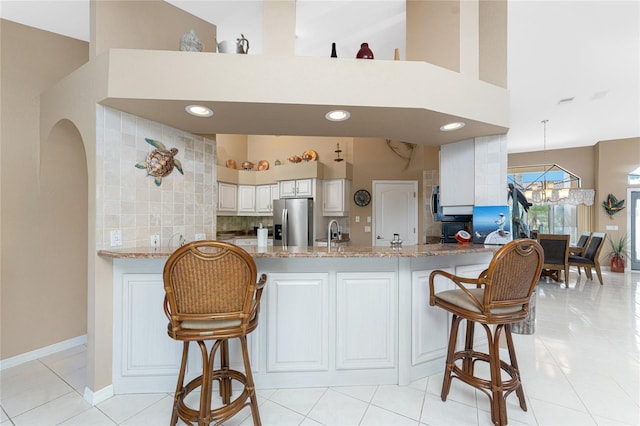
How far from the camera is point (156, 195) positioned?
2465 mm

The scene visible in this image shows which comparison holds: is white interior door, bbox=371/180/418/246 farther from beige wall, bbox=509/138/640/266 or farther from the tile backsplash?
beige wall, bbox=509/138/640/266

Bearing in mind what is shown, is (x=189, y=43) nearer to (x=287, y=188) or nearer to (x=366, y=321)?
(x=366, y=321)

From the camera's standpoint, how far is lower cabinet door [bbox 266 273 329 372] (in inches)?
83.5

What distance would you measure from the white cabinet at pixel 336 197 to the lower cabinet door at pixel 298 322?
3388mm

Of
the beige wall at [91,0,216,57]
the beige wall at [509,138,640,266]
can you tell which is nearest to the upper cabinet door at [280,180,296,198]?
the beige wall at [91,0,216,57]

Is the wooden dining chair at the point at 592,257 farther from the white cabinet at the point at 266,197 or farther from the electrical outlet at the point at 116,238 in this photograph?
the electrical outlet at the point at 116,238

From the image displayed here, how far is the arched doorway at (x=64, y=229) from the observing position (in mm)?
2646

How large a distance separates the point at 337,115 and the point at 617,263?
8.03m

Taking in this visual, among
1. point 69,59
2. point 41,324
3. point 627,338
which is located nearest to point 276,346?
point 41,324

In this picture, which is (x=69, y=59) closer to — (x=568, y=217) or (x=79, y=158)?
(x=79, y=158)

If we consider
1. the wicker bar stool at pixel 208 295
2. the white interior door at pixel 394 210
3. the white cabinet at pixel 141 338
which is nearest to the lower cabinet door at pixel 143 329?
the white cabinet at pixel 141 338

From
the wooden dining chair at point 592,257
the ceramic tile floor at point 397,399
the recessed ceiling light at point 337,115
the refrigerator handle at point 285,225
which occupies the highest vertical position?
the recessed ceiling light at point 337,115

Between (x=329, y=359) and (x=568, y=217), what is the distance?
8.63m

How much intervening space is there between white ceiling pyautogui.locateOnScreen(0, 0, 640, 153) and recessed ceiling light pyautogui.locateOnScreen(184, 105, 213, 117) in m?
1.31
